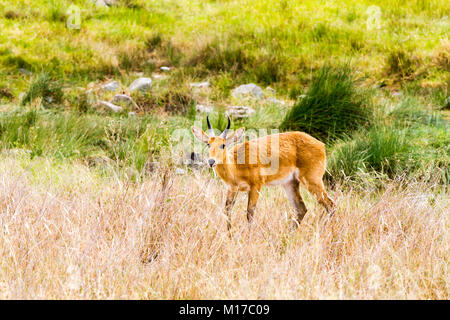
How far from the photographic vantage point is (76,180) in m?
5.02

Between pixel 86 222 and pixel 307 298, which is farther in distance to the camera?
pixel 86 222

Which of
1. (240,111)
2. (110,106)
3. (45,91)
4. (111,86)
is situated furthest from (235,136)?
(111,86)

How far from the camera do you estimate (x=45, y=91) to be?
8.88 metres

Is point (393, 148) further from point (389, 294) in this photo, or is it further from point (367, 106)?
point (389, 294)

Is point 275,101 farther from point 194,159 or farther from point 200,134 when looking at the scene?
point 200,134

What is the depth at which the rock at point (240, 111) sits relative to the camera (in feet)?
26.2

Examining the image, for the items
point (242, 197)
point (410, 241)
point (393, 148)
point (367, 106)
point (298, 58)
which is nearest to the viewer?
point (410, 241)

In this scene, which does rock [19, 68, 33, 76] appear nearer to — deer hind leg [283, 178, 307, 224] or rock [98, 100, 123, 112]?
rock [98, 100, 123, 112]

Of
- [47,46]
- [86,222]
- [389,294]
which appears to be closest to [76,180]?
[86,222]

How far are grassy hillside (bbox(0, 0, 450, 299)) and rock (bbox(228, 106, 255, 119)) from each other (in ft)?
1.11

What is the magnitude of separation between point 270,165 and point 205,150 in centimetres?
160

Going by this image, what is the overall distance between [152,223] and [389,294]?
156 centimetres

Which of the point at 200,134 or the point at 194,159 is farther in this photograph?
the point at 194,159

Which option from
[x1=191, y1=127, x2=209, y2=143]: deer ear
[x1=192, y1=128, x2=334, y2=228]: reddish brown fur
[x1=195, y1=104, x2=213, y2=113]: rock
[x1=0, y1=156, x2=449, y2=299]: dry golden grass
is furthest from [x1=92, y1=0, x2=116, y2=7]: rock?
[x1=191, y1=127, x2=209, y2=143]: deer ear
